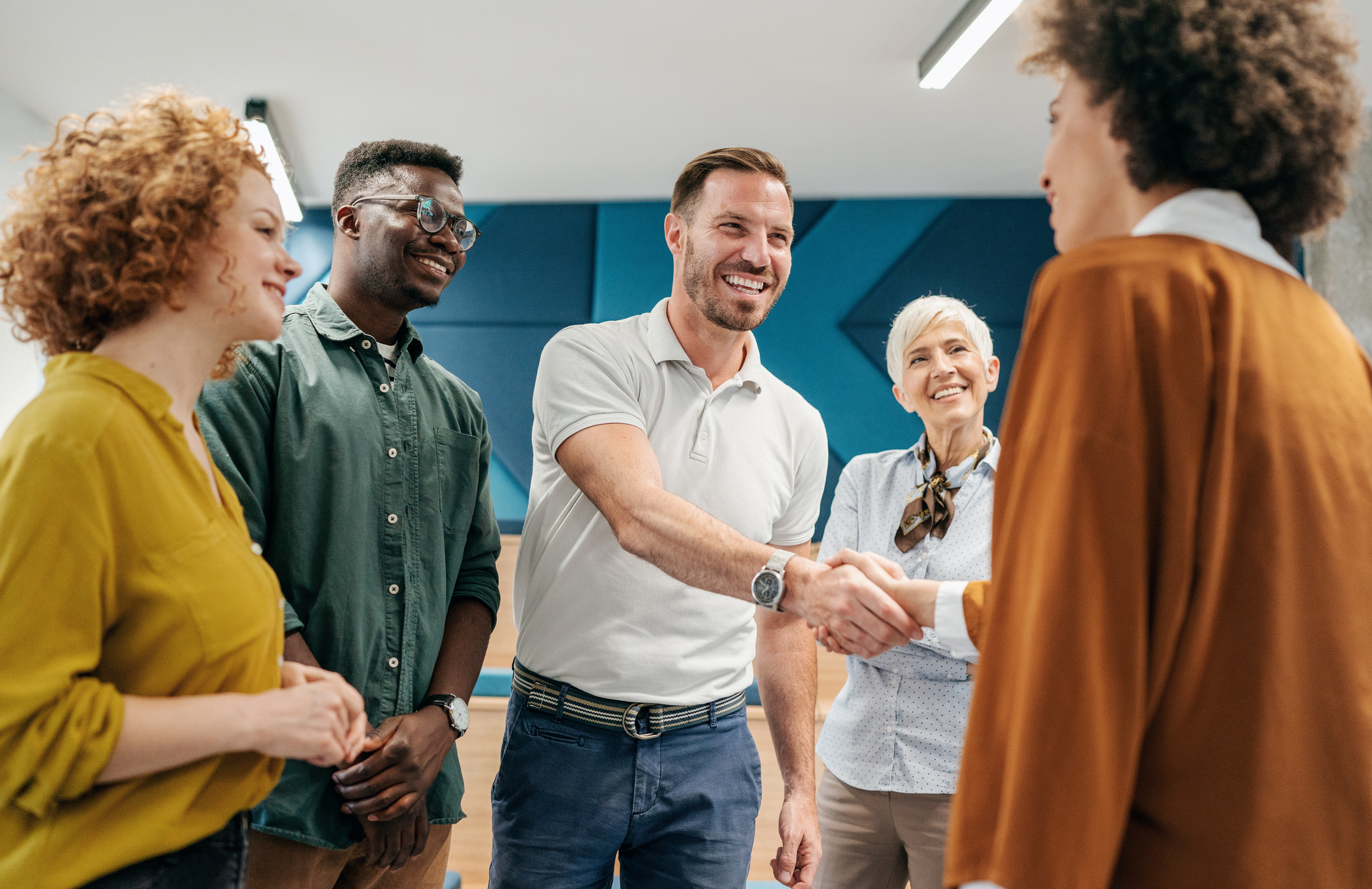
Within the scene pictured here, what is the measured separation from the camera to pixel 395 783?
1461 millimetres

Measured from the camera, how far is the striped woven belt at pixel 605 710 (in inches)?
65.0

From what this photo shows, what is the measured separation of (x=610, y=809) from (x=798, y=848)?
0.47 meters

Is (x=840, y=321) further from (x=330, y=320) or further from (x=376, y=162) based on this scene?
(x=330, y=320)

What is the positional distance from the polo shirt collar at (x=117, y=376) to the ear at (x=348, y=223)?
0.87 metres

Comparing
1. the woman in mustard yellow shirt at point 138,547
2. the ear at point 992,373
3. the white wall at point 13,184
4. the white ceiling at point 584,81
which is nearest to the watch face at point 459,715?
the woman in mustard yellow shirt at point 138,547

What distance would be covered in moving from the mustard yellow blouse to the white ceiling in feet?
8.53

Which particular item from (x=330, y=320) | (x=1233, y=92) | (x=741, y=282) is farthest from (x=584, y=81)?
(x=1233, y=92)

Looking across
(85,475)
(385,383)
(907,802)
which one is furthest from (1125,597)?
(907,802)

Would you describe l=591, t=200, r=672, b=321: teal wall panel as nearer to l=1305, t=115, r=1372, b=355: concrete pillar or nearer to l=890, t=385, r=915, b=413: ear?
l=890, t=385, r=915, b=413: ear

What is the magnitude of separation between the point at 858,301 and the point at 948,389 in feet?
7.16

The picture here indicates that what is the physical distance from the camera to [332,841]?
142 cm

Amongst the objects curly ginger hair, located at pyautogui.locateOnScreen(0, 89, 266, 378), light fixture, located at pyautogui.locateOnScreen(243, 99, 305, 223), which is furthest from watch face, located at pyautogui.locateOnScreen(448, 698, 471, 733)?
light fixture, located at pyautogui.locateOnScreen(243, 99, 305, 223)

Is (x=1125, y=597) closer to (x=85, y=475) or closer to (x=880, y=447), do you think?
(x=85, y=475)

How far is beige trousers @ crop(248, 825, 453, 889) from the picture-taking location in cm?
138
